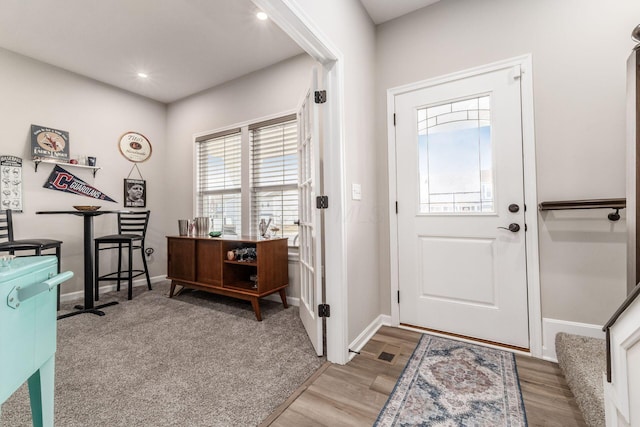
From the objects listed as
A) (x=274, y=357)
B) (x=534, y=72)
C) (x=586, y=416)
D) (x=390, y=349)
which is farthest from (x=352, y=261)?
(x=534, y=72)

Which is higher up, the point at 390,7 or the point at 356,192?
the point at 390,7

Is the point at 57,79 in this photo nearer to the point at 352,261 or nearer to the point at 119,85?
the point at 119,85

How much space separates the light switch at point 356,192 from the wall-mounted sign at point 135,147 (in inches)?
136

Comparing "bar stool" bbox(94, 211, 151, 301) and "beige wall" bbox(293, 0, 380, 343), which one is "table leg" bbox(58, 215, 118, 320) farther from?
"beige wall" bbox(293, 0, 380, 343)

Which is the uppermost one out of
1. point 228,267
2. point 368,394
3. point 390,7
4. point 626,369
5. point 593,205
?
point 390,7

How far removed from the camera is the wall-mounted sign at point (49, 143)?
2.99 meters

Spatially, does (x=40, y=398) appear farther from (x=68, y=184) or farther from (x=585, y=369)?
(x=68, y=184)

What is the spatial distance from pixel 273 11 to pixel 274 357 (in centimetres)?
210

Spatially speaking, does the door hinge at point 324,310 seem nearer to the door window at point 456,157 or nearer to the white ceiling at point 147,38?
the door window at point 456,157

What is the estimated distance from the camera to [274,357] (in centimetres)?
190

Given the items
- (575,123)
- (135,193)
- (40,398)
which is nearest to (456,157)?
(575,123)

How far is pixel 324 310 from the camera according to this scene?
187 cm

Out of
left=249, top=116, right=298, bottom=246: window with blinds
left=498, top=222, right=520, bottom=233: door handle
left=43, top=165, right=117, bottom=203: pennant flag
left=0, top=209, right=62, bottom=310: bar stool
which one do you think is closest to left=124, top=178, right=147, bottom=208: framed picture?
left=43, top=165, right=117, bottom=203: pennant flag

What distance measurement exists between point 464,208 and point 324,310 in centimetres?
131
